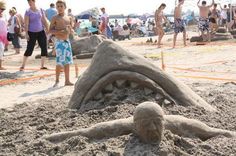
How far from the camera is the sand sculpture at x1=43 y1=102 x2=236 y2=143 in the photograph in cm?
310

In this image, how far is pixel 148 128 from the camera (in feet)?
10.1

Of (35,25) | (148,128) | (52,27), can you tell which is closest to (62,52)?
(52,27)

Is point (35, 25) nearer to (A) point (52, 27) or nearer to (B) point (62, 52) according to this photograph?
(A) point (52, 27)

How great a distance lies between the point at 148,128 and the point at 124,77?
109cm

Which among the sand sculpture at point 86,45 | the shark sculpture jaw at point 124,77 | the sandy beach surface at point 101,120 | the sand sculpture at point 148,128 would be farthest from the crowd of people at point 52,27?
the sand sculpture at point 148,128

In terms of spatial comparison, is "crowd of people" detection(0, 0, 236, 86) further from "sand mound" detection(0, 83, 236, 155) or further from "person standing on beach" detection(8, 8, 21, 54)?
"sand mound" detection(0, 83, 236, 155)

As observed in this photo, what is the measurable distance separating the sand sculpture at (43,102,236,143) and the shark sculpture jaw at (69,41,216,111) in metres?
0.62

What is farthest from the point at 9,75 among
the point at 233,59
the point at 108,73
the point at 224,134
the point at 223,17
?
the point at 223,17

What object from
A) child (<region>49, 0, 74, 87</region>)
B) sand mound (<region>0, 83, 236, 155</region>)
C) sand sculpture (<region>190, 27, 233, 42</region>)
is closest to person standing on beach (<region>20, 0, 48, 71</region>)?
child (<region>49, 0, 74, 87</region>)

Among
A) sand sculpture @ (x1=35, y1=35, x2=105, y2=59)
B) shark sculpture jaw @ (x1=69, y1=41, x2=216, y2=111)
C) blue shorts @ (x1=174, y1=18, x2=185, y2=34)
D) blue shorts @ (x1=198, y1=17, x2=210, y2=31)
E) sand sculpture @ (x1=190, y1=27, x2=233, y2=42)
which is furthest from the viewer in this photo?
sand sculpture @ (x1=190, y1=27, x2=233, y2=42)

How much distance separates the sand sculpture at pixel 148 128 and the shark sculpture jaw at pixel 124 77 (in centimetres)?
62

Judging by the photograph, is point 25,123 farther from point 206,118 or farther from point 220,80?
point 220,80

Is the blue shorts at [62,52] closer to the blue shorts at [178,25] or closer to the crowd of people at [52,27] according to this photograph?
the crowd of people at [52,27]

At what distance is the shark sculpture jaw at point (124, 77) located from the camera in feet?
13.4
